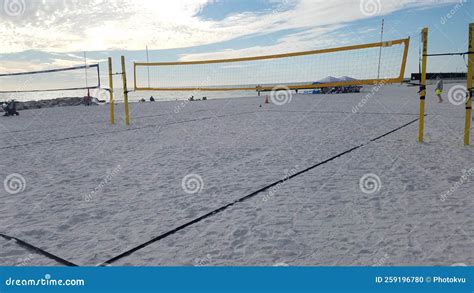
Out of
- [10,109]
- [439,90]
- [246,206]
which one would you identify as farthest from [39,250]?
[439,90]

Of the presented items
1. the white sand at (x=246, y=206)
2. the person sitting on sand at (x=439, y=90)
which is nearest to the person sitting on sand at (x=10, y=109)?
the white sand at (x=246, y=206)

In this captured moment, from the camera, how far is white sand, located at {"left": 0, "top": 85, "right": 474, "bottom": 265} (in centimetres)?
214

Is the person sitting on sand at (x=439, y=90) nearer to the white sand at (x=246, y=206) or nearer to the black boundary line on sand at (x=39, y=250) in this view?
the white sand at (x=246, y=206)

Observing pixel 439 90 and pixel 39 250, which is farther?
pixel 439 90

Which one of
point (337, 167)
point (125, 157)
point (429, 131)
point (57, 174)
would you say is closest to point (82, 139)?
point (125, 157)

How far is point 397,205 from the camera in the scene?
2.89 m

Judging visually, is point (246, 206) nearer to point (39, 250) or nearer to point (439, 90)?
point (39, 250)

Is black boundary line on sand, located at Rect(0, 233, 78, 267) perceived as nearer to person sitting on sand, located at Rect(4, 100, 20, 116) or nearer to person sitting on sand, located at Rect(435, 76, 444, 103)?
person sitting on sand, located at Rect(4, 100, 20, 116)

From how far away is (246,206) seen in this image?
2.97 metres

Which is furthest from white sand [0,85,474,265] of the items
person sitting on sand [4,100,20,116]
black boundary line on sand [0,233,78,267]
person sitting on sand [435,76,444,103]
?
person sitting on sand [435,76,444,103]

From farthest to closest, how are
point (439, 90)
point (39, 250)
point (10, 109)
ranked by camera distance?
point (439, 90)
point (10, 109)
point (39, 250)

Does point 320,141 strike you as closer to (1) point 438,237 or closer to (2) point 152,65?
(1) point 438,237

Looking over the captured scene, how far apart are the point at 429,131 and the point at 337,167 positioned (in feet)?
13.1

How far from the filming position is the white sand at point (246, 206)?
84.3 inches
